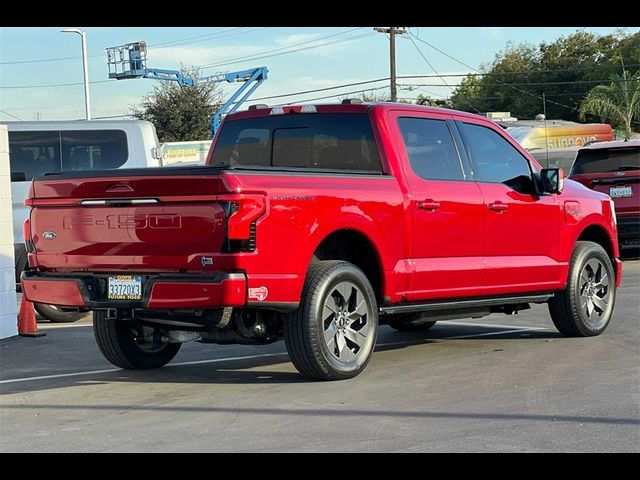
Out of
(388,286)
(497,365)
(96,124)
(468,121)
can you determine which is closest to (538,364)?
(497,365)

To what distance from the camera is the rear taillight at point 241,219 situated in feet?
22.8

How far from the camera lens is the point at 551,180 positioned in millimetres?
9609

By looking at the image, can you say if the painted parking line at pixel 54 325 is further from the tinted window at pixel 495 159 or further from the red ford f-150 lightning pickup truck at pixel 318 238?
the tinted window at pixel 495 159

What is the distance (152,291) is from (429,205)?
2.48m

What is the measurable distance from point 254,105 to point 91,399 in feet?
10.6

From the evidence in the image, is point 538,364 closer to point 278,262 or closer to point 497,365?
point 497,365

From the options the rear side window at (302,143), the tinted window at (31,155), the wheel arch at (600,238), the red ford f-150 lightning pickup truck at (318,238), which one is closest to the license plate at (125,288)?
the red ford f-150 lightning pickup truck at (318,238)

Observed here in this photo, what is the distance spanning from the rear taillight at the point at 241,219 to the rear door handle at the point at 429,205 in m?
1.81

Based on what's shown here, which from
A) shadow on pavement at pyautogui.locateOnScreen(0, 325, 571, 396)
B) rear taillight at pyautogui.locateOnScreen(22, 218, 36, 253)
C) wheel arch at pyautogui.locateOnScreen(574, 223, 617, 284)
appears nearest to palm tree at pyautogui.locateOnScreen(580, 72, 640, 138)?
wheel arch at pyautogui.locateOnScreen(574, 223, 617, 284)

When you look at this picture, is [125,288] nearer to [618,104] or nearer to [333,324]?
[333,324]

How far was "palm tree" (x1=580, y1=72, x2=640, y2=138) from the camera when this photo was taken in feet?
161

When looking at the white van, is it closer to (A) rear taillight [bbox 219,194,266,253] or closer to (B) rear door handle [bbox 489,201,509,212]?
(B) rear door handle [bbox 489,201,509,212]

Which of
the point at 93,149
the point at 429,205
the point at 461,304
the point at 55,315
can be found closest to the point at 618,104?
the point at 93,149

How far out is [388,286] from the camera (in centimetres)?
816
